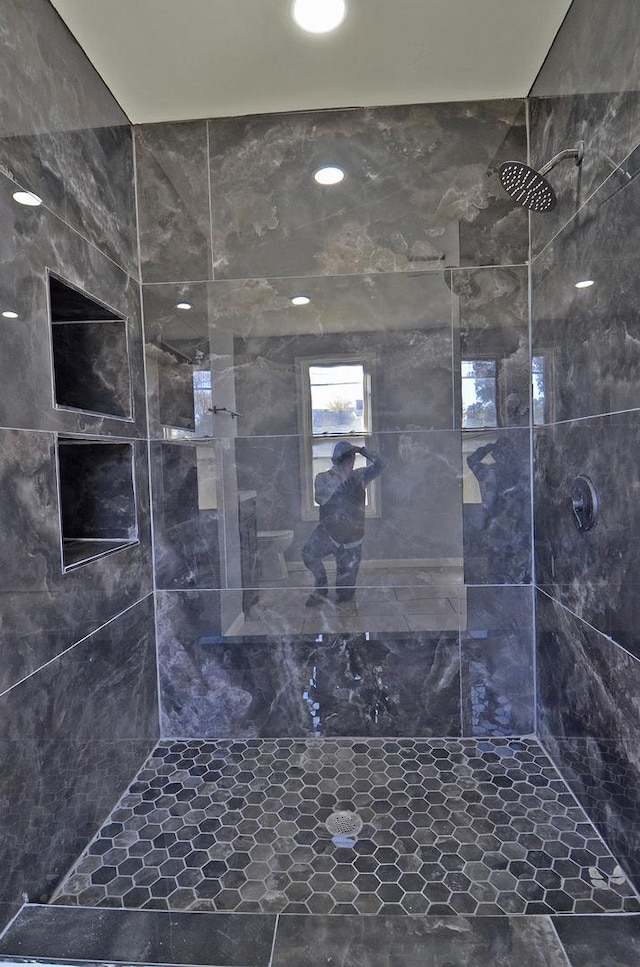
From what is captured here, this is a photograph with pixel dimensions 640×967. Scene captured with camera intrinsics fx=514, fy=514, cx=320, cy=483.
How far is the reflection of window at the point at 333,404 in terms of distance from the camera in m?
1.82

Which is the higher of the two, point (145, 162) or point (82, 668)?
point (145, 162)

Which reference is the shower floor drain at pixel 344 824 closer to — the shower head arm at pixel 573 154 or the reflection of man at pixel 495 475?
the reflection of man at pixel 495 475

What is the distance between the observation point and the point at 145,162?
6.05 ft

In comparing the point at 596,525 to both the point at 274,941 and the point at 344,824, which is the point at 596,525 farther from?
the point at 274,941

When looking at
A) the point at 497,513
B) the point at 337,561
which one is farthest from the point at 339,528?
the point at 497,513

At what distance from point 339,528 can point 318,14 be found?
59.6 inches

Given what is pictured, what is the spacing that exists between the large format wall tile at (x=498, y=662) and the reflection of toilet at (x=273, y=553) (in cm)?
68

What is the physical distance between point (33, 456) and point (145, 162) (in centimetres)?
127

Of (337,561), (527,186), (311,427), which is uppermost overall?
(527,186)

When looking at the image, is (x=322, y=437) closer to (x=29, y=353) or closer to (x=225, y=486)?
(x=225, y=486)

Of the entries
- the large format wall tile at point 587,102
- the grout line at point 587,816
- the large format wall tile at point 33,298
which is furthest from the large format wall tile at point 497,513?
the large format wall tile at point 33,298

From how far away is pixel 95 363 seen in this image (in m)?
1.74

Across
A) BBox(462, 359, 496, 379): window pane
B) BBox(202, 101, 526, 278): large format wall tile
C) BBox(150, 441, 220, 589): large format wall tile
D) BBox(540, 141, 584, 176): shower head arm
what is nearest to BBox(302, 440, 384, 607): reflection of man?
BBox(150, 441, 220, 589): large format wall tile

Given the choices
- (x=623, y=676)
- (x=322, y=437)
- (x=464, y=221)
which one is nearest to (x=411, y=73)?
(x=464, y=221)
